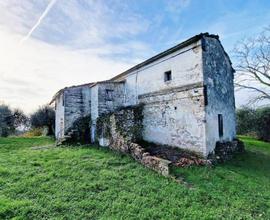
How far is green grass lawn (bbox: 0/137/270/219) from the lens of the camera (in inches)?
257

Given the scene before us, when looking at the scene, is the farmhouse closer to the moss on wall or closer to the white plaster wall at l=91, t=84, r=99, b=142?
the white plaster wall at l=91, t=84, r=99, b=142

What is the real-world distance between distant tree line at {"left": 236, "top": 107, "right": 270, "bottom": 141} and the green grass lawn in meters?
13.7

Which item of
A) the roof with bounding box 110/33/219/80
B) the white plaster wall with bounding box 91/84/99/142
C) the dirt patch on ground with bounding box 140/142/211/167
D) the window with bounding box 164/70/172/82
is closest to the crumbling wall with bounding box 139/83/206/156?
the dirt patch on ground with bounding box 140/142/211/167

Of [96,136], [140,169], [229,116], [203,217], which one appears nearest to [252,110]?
[229,116]

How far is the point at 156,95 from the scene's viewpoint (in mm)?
14258

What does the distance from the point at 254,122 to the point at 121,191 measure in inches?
797

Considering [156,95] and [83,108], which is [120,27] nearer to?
[156,95]

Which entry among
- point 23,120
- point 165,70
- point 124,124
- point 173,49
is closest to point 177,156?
point 124,124

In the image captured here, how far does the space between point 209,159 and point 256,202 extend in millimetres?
3602

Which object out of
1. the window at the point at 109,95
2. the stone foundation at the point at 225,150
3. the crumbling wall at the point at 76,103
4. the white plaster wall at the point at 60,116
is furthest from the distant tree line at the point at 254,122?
the white plaster wall at the point at 60,116

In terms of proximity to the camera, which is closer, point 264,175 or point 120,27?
point 264,175

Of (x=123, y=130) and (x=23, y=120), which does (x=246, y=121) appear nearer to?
(x=123, y=130)

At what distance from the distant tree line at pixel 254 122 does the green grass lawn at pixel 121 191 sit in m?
13.7

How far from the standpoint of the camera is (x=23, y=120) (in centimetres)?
3027
